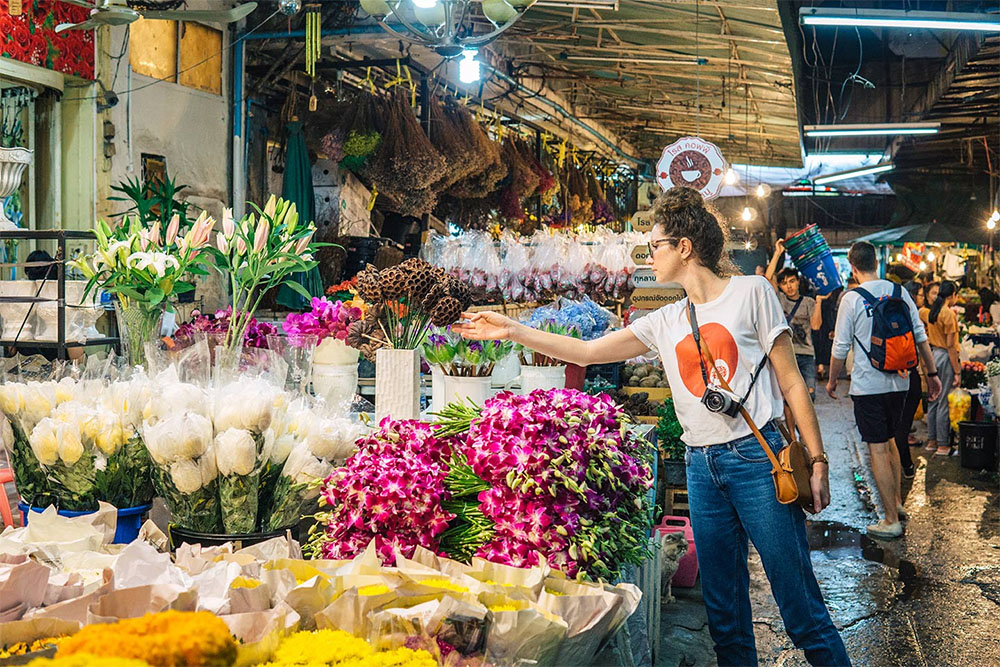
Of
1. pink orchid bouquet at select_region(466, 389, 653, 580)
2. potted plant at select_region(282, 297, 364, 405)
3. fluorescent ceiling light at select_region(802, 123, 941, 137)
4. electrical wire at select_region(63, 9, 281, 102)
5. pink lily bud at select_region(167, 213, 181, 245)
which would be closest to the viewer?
pink orchid bouquet at select_region(466, 389, 653, 580)

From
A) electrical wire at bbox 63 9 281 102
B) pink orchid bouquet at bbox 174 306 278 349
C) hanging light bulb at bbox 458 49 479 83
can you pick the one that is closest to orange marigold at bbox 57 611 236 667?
pink orchid bouquet at bbox 174 306 278 349

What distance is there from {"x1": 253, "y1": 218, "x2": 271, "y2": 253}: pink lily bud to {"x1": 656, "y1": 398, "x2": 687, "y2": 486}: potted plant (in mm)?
2983

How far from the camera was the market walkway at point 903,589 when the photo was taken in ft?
14.4

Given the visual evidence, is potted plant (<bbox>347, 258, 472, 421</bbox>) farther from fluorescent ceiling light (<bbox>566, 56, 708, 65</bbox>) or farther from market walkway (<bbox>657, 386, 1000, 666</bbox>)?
fluorescent ceiling light (<bbox>566, 56, 708, 65</bbox>)

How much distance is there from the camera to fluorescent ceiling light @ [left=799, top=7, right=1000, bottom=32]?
638 cm

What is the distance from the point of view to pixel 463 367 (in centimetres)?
345

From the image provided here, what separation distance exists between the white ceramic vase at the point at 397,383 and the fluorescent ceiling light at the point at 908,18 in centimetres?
460

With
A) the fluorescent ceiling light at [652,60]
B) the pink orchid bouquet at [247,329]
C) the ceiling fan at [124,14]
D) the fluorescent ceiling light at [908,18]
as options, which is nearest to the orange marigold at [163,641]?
the pink orchid bouquet at [247,329]

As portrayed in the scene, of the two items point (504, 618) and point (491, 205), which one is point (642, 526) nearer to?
point (504, 618)

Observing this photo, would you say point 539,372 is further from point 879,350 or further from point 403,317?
point 879,350

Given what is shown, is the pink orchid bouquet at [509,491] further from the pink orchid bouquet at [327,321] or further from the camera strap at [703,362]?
the pink orchid bouquet at [327,321]

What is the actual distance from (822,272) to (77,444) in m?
6.83

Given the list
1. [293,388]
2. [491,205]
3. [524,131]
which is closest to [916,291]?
[524,131]

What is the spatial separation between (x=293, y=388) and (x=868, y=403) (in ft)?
14.4
